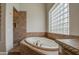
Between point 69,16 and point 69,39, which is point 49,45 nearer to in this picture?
point 69,39

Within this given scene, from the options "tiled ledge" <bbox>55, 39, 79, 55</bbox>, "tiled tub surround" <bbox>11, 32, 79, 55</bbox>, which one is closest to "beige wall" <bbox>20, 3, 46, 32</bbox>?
"tiled tub surround" <bbox>11, 32, 79, 55</bbox>

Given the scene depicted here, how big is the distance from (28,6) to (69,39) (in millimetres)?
558

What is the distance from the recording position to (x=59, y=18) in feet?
5.41

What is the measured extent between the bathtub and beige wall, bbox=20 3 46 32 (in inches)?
4.1

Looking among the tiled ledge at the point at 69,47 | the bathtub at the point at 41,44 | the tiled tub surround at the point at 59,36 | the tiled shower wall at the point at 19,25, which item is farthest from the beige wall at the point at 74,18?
the tiled shower wall at the point at 19,25

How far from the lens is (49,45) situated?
5.21ft

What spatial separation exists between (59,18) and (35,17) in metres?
0.26

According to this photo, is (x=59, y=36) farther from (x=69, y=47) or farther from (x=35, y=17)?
(x=35, y=17)

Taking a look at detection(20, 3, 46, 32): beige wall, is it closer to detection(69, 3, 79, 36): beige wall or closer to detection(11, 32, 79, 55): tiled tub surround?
detection(11, 32, 79, 55): tiled tub surround

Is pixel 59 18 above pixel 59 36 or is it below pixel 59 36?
above

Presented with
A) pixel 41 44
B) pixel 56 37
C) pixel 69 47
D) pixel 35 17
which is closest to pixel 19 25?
pixel 35 17
